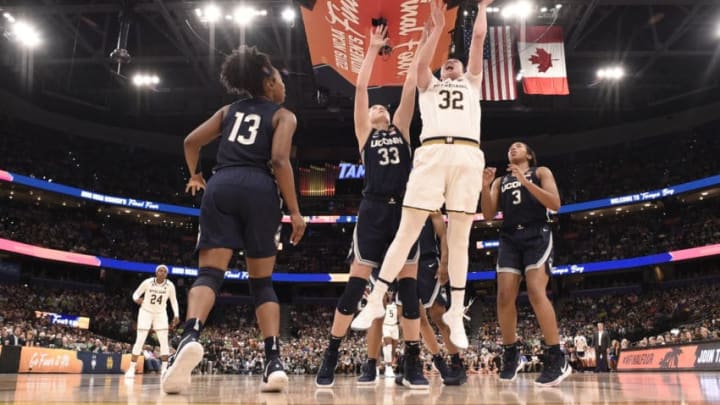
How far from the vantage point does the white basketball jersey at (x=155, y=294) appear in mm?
10305

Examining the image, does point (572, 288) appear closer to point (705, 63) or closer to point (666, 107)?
point (666, 107)

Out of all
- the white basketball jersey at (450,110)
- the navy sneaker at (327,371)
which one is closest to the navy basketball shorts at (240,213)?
the navy sneaker at (327,371)

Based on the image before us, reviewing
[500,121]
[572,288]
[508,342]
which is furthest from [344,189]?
[508,342]

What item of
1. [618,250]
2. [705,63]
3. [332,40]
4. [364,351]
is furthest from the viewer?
[618,250]

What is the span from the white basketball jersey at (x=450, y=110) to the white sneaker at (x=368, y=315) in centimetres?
130

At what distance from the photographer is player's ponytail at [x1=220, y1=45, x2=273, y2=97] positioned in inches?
153

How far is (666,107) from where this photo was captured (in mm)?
31062

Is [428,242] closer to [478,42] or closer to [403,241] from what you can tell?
[403,241]

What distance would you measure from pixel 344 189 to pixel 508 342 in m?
29.5

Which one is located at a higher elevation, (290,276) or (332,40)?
(332,40)

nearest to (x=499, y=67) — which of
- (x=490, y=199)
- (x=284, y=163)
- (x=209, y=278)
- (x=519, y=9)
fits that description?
(x=519, y=9)

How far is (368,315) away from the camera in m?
4.24

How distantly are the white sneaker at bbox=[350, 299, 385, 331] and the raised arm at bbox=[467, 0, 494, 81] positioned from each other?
1926mm

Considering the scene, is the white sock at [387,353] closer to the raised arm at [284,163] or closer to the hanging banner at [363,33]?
the hanging banner at [363,33]
